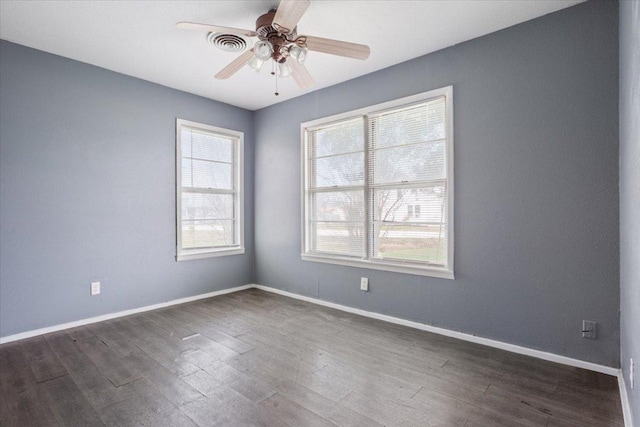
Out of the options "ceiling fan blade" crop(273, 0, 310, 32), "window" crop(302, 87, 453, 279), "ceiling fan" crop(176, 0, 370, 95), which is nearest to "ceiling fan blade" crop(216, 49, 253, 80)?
"ceiling fan" crop(176, 0, 370, 95)

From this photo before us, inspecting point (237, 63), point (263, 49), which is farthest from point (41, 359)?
point (263, 49)

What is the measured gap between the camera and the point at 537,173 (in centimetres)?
258

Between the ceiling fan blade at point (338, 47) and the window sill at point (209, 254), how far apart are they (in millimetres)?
2995

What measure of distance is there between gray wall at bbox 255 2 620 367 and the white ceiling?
0.26 metres

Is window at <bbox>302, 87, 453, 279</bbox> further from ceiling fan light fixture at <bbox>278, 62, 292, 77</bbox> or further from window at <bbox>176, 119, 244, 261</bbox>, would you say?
ceiling fan light fixture at <bbox>278, 62, 292, 77</bbox>

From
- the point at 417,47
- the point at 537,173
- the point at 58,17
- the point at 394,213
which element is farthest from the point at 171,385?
the point at 417,47

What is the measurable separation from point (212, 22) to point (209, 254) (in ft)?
9.21

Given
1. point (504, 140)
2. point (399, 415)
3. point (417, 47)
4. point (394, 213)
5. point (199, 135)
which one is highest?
point (417, 47)

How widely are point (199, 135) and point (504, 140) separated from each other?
3.62 meters

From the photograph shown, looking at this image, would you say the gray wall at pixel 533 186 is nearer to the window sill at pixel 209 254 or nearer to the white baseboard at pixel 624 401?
the white baseboard at pixel 624 401

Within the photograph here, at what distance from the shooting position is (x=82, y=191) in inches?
132

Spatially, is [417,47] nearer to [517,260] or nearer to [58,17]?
[517,260]

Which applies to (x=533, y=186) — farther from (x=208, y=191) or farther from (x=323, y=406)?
(x=208, y=191)

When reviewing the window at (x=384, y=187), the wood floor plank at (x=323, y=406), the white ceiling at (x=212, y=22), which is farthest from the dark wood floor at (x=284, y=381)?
the white ceiling at (x=212, y=22)
